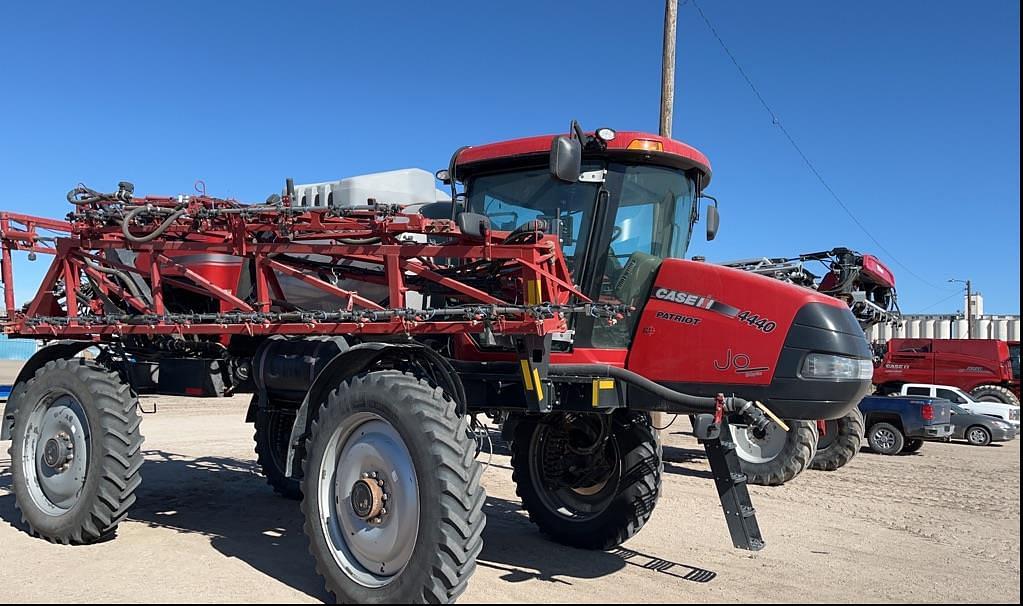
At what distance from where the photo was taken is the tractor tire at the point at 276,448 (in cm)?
825

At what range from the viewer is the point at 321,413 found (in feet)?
16.7

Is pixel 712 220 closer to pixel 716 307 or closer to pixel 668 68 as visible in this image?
pixel 716 307

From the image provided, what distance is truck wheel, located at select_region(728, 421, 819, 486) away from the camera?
10.2 m

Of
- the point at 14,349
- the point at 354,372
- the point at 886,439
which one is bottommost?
the point at 14,349

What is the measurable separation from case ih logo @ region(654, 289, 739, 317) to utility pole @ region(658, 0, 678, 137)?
665cm

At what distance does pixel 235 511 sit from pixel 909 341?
1991cm

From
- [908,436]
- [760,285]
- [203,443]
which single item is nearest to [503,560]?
[760,285]

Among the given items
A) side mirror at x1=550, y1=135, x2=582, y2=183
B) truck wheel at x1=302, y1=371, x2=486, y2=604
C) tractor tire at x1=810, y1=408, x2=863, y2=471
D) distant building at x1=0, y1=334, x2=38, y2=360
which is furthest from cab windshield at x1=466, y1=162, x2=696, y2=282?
distant building at x1=0, y1=334, x2=38, y2=360

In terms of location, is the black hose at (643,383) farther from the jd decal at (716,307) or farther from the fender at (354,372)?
the fender at (354,372)

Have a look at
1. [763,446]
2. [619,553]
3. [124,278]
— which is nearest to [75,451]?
[124,278]

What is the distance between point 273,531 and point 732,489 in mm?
3737

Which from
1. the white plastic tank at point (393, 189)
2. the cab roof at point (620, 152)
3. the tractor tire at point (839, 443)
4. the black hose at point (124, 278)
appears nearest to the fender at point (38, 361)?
the black hose at point (124, 278)

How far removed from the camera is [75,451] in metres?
6.42

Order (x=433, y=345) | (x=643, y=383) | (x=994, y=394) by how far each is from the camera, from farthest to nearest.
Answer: (x=994, y=394), (x=433, y=345), (x=643, y=383)
